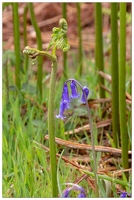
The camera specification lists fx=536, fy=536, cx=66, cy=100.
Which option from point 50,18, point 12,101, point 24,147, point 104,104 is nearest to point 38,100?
point 12,101

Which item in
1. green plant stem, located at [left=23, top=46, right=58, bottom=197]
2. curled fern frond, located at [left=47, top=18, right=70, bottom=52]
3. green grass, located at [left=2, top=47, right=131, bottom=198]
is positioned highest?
curled fern frond, located at [left=47, top=18, right=70, bottom=52]

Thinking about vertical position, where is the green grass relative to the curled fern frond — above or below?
below

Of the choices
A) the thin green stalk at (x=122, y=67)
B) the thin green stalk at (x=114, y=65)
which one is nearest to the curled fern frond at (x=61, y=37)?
the thin green stalk at (x=122, y=67)

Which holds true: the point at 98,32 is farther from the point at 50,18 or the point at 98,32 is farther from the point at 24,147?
the point at 50,18

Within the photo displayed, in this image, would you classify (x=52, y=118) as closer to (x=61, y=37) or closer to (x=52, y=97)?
(x=52, y=97)

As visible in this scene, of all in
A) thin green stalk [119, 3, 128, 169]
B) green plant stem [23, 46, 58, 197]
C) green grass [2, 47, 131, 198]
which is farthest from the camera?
green grass [2, 47, 131, 198]

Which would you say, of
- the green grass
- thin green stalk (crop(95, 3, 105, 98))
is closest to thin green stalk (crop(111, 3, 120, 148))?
the green grass

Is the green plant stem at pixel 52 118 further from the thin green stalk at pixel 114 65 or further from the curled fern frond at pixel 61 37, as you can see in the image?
the thin green stalk at pixel 114 65

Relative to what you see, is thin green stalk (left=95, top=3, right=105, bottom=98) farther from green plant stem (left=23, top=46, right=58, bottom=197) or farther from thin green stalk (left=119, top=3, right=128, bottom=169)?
green plant stem (left=23, top=46, right=58, bottom=197)

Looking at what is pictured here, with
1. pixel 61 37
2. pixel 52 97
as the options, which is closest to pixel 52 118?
pixel 52 97

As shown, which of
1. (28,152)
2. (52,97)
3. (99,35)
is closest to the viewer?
(52,97)

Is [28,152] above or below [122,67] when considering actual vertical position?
below
